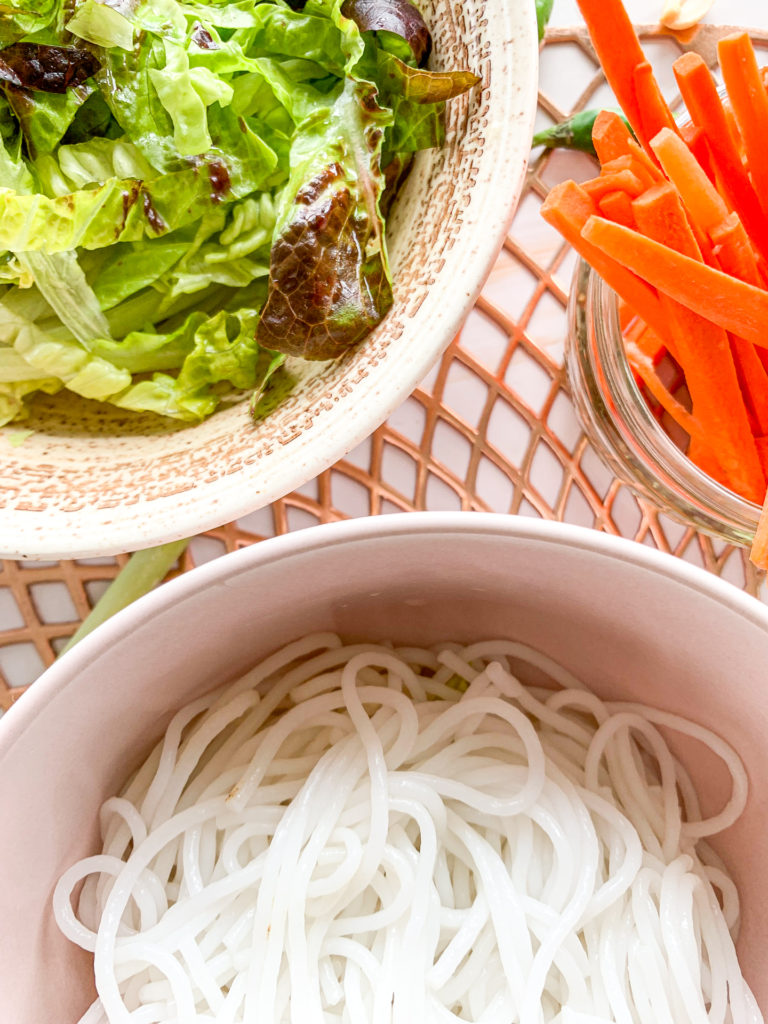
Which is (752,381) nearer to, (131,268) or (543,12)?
(543,12)

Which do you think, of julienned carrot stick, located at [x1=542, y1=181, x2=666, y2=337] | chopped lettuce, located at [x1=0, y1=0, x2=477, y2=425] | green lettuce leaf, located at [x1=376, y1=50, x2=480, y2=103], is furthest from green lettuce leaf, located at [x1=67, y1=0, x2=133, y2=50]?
Answer: julienned carrot stick, located at [x1=542, y1=181, x2=666, y2=337]

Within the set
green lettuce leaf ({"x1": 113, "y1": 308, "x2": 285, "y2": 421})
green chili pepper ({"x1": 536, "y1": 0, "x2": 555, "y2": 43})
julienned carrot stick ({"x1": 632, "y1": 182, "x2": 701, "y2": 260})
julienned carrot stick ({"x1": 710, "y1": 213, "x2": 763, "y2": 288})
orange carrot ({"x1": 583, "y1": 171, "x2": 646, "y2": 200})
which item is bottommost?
green lettuce leaf ({"x1": 113, "y1": 308, "x2": 285, "y2": 421})

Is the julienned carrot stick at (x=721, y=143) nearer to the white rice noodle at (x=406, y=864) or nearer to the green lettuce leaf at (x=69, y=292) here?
the white rice noodle at (x=406, y=864)

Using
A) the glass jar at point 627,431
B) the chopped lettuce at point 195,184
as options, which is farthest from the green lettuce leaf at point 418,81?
the glass jar at point 627,431

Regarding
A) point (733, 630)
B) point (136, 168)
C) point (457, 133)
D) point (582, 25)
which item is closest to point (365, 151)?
point (457, 133)

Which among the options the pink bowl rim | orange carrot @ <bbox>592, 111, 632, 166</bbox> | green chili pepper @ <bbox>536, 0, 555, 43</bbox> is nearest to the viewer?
the pink bowl rim

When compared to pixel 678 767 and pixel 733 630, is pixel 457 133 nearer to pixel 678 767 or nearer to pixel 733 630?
pixel 733 630

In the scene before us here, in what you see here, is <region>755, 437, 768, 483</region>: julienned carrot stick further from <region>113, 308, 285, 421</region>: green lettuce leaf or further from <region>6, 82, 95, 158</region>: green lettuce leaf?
<region>6, 82, 95, 158</region>: green lettuce leaf
